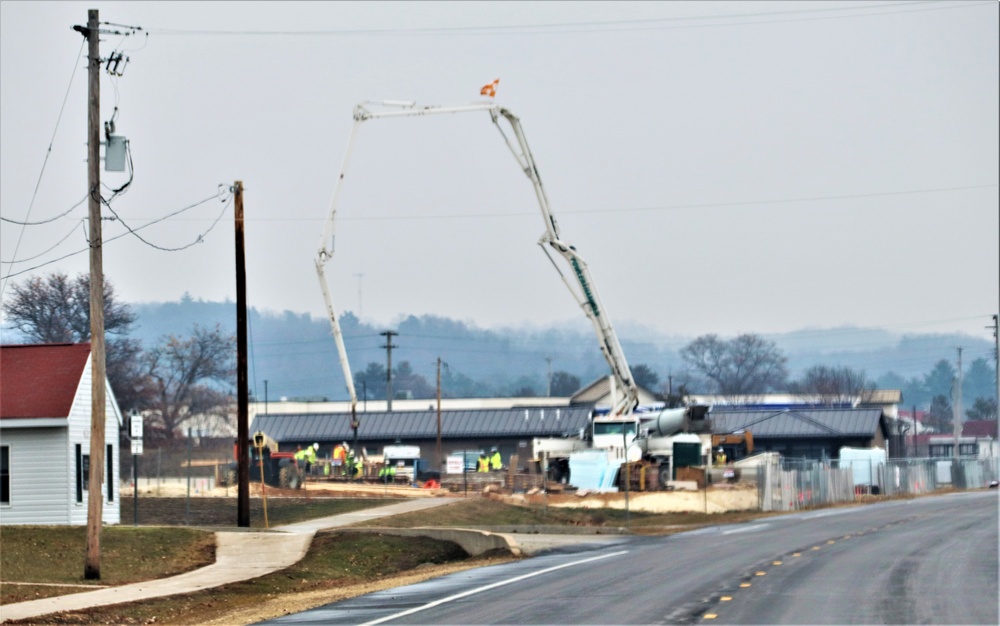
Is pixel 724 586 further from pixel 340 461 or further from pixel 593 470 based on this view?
pixel 340 461

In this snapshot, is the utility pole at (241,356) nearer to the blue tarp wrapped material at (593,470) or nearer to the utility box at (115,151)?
the utility box at (115,151)

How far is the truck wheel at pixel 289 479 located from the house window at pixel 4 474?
24.3 m

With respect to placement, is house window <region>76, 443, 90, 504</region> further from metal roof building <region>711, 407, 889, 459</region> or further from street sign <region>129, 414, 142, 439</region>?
metal roof building <region>711, 407, 889, 459</region>

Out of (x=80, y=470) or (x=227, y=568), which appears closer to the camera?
(x=227, y=568)

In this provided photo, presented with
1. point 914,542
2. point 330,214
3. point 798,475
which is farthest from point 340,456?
point 914,542

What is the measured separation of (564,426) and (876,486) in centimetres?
3087

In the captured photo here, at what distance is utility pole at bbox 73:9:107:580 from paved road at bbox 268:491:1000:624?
6.39 metres

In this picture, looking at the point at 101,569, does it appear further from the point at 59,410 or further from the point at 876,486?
the point at 876,486

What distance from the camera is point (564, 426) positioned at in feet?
307

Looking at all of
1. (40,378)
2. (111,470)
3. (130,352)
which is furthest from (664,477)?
(130,352)

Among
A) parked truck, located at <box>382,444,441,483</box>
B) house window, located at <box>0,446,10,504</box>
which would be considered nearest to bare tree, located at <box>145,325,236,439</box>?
parked truck, located at <box>382,444,441,483</box>

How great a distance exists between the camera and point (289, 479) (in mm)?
58562

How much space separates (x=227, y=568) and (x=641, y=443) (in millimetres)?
34409

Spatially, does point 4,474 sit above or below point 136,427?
below
